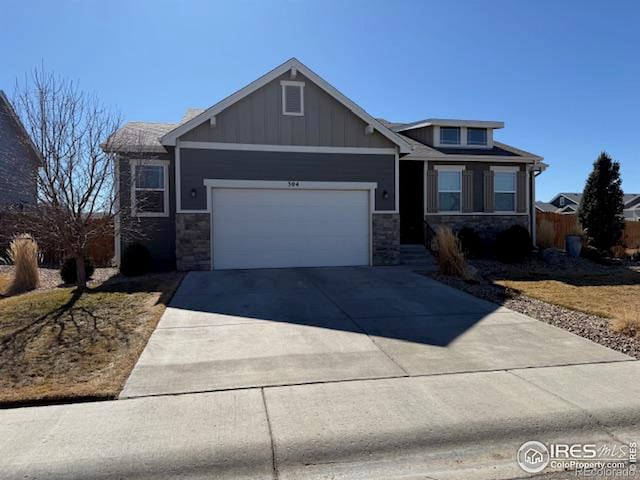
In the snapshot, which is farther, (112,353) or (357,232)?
(357,232)

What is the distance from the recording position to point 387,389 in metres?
4.81

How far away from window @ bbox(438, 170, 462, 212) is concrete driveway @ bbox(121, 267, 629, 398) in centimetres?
730

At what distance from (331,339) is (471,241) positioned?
10899mm

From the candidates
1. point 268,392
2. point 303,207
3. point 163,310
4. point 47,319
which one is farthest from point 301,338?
point 303,207

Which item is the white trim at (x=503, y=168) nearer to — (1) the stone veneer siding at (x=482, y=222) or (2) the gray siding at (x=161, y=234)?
(1) the stone veneer siding at (x=482, y=222)

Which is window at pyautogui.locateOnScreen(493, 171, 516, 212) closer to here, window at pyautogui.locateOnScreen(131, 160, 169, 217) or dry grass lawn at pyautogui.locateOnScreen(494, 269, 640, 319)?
dry grass lawn at pyautogui.locateOnScreen(494, 269, 640, 319)

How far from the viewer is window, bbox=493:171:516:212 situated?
1745cm

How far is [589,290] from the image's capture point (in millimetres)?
10922

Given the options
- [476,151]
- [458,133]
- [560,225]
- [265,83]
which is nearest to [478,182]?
[476,151]

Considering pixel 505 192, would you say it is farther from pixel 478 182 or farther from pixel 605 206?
pixel 605 206

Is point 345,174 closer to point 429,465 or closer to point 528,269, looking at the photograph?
point 528,269

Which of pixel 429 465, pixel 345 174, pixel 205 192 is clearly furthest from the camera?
pixel 345 174

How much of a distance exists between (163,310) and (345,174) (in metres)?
7.29

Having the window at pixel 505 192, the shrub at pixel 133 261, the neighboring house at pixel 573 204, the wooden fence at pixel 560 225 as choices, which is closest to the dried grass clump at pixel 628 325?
the window at pixel 505 192
